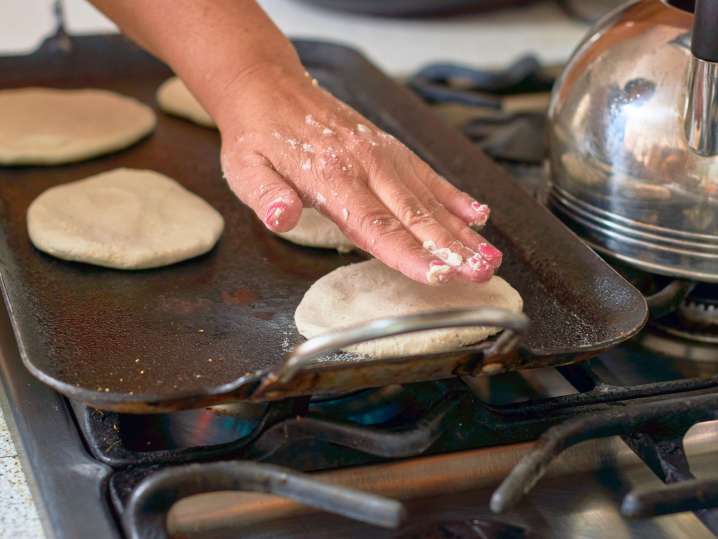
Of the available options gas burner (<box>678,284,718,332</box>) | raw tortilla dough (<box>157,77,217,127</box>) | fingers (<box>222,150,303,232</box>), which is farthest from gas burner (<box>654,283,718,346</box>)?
raw tortilla dough (<box>157,77,217,127</box>)

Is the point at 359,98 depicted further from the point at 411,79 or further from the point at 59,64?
the point at 59,64

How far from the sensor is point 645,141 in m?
0.84

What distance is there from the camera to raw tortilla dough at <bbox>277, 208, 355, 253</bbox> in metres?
0.96

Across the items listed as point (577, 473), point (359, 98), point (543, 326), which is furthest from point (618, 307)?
point (359, 98)

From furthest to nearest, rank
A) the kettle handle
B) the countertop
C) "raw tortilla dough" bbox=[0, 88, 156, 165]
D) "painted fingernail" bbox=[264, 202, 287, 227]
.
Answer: the countertop → "raw tortilla dough" bbox=[0, 88, 156, 165] → "painted fingernail" bbox=[264, 202, 287, 227] → the kettle handle

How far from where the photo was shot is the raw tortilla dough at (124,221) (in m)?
0.92

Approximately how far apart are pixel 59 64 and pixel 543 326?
0.81 metres

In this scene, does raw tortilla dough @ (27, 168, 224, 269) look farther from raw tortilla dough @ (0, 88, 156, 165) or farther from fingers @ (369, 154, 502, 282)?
fingers @ (369, 154, 502, 282)

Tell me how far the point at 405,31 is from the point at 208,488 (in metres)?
1.27

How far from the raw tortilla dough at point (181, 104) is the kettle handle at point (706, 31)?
0.62 meters

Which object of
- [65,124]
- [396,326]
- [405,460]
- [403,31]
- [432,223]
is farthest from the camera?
[403,31]

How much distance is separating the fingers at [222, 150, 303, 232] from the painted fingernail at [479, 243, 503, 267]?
150 mm

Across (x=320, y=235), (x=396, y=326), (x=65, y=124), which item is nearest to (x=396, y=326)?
(x=396, y=326)

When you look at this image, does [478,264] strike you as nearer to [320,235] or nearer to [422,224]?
[422,224]
